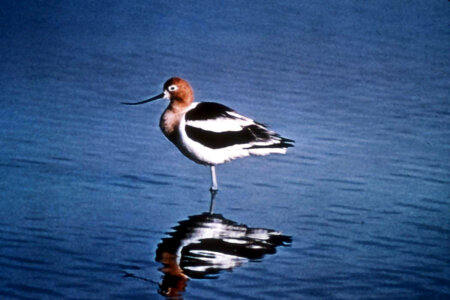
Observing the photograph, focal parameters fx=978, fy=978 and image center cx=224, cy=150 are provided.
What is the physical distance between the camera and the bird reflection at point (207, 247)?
8133 millimetres

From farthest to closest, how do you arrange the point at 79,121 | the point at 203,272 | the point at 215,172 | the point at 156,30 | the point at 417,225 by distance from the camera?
the point at 156,30 → the point at 79,121 → the point at 215,172 → the point at 417,225 → the point at 203,272

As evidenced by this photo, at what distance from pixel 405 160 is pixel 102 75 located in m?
5.41

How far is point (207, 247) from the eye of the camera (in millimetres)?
8883

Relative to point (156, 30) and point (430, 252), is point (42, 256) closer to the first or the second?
point (430, 252)

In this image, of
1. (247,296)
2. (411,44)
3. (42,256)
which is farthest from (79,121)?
(411,44)

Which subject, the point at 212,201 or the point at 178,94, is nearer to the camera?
the point at 212,201

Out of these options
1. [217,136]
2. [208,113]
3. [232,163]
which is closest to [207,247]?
[217,136]

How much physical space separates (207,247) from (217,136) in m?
2.80

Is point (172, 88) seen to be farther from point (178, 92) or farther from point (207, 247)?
point (207, 247)

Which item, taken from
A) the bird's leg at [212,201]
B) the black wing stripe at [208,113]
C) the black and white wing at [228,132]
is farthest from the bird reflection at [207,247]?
the black wing stripe at [208,113]

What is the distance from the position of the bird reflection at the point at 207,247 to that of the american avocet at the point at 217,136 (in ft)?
5.13

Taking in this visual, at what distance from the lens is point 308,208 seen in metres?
10.3

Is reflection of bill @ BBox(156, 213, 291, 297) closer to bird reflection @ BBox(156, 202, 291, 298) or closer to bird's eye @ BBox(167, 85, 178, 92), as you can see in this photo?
bird reflection @ BBox(156, 202, 291, 298)

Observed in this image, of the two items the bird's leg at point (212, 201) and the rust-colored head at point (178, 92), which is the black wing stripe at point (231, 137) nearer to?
the rust-colored head at point (178, 92)
